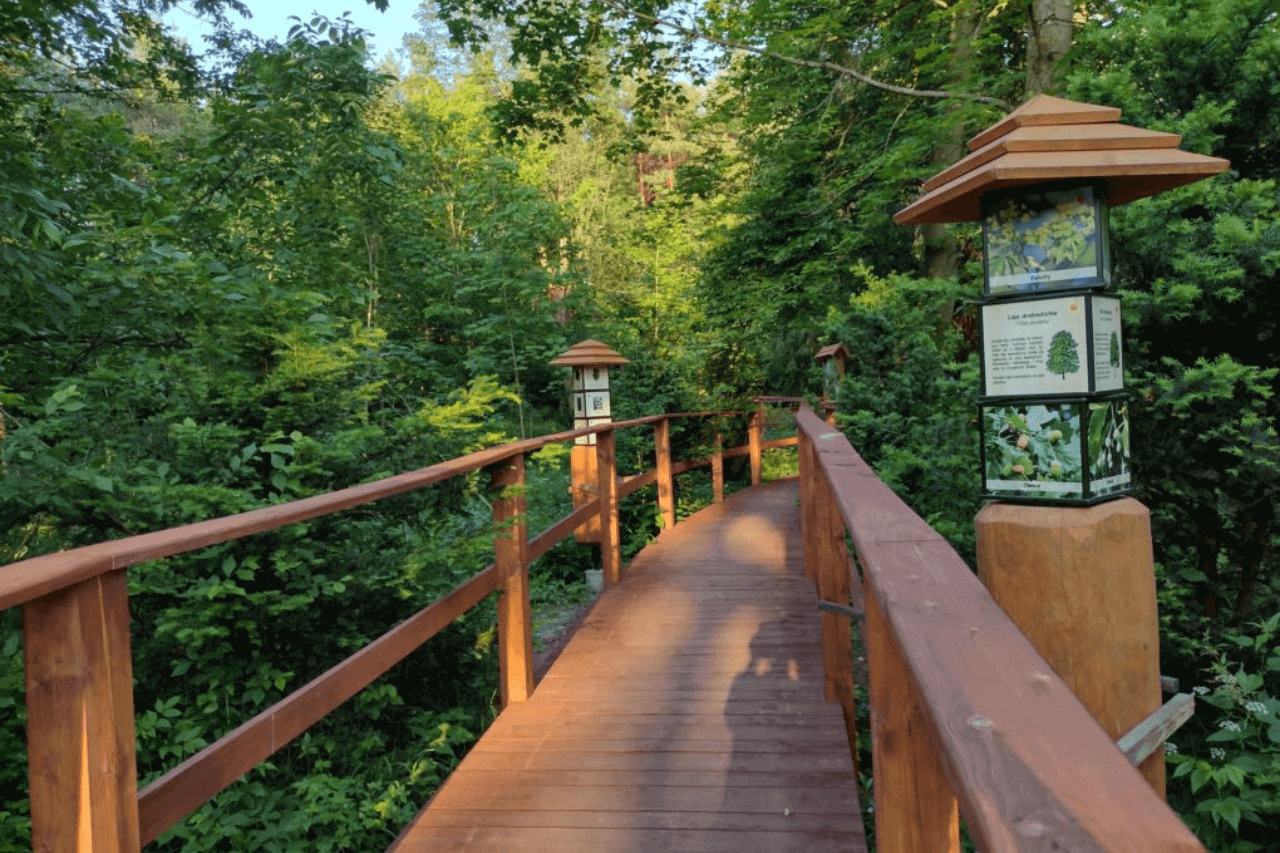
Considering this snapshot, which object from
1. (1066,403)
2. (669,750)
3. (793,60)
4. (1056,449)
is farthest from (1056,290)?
(793,60)

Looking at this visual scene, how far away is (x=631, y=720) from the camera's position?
11.9 feet

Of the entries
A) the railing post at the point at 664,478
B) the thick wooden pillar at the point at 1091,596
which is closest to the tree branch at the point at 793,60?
the railing post at the point at 664,478

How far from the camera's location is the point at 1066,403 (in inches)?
92.9

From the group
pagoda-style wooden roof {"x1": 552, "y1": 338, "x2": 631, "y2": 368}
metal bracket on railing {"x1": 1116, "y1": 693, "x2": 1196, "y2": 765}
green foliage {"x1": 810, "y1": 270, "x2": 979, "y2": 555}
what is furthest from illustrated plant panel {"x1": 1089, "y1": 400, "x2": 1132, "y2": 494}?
pagoda-style wooden roof {"x1": 552, "y1": 338, "x2": 631, "y2": 368}

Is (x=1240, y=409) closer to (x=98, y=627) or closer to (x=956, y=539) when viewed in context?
(x=956, y=539)

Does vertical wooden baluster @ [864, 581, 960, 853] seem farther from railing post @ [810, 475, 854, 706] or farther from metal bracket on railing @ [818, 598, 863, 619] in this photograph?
railing post @ [810, 475, 854, 706]

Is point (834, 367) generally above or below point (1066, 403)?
above

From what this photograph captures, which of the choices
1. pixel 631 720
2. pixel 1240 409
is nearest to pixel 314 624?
pixel 631 720

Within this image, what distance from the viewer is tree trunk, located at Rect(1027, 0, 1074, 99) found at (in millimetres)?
7102

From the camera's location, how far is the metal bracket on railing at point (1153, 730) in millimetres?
2029

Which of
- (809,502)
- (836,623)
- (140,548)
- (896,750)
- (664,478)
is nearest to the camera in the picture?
(896,750)

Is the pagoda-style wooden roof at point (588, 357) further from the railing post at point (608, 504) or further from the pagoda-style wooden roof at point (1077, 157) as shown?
the pagoda-style wooden roof at point (1077, 157)

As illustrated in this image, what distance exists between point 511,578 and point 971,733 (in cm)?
324

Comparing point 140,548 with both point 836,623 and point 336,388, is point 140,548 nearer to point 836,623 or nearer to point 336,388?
point 336,388
